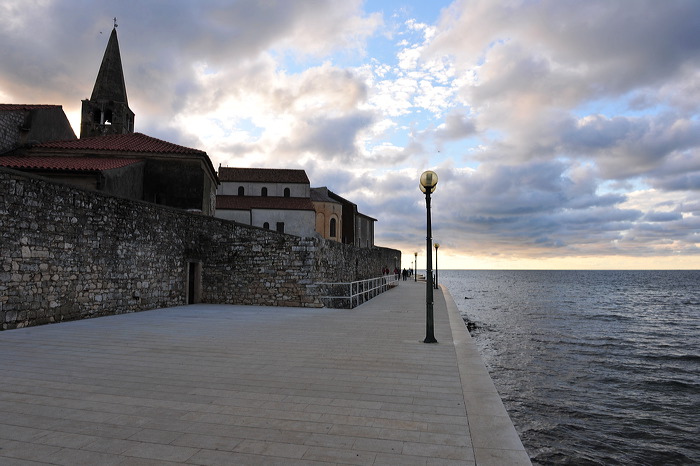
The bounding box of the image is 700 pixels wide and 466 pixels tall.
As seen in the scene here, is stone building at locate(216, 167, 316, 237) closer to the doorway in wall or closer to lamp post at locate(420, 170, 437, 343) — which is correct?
the doorway in wall

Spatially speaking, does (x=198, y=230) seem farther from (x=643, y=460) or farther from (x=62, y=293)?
(x=643, y=460)

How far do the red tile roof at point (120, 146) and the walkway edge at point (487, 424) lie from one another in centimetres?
2128

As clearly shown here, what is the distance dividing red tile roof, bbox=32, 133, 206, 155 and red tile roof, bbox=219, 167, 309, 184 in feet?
65.1

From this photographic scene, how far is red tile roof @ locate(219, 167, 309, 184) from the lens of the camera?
4506cm

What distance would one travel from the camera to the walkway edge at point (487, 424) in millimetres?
3296

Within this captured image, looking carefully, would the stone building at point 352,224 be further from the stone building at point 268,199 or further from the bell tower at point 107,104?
the bell tower at point 107,104

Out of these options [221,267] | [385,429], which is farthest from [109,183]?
[385,429]

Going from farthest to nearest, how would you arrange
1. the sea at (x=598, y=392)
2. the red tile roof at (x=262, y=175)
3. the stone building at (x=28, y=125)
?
the red tile roof at (x=262, y=175)
the stone building at (x=28, y=125)
the sea at (x=598, y=392)

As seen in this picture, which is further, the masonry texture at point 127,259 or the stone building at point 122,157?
the stone building at point 122,157

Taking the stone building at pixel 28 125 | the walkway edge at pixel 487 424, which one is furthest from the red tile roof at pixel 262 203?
the walkway edge at pixel 487 424

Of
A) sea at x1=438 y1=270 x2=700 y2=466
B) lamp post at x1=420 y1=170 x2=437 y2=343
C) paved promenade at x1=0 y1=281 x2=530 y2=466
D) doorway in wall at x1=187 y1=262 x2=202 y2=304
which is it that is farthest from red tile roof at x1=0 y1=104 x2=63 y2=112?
sea at x1=438 y1=270 x2=700 y2=466

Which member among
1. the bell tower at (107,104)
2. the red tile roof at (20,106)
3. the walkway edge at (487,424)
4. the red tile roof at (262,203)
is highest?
the bell tower at (107,104)

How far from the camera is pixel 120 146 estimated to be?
2320 centimetres

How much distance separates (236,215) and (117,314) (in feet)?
96.2
